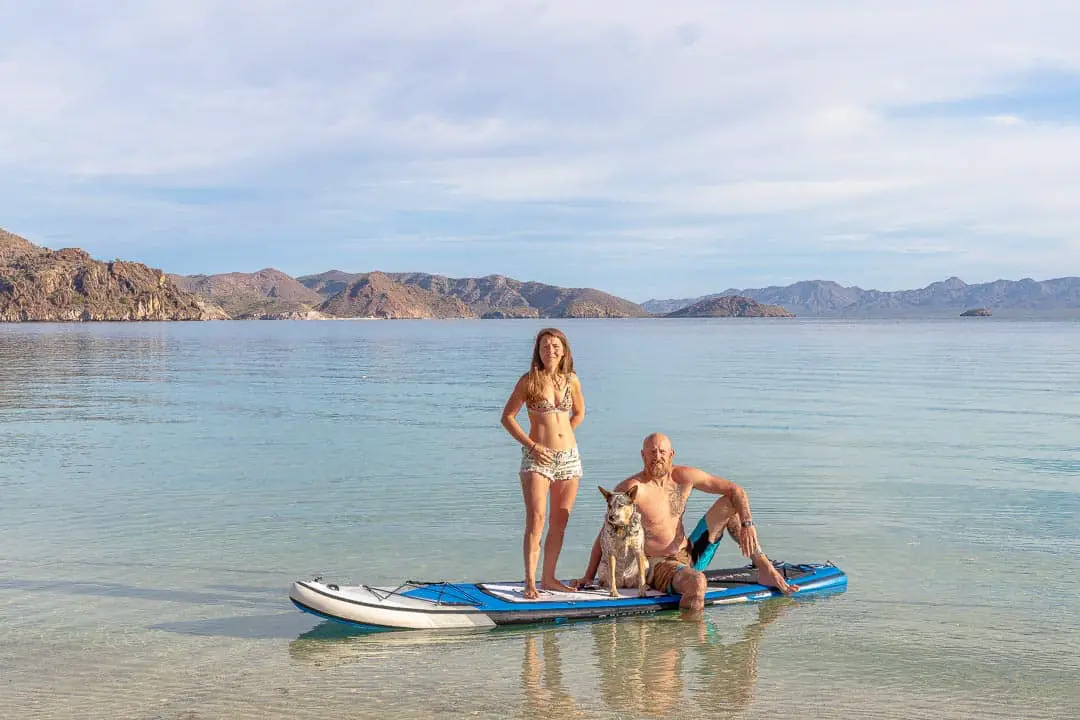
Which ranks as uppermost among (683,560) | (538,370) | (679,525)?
(538,370)

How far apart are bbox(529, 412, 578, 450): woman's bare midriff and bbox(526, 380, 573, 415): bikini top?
27 millimetres

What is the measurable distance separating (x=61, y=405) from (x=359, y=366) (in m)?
24.5

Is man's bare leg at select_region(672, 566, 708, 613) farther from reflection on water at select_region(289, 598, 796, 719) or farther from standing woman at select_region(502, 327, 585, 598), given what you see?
standing woman at select_region(502, 327, 585, 598)

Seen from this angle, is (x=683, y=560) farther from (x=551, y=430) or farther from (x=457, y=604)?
(x=457, y=604)

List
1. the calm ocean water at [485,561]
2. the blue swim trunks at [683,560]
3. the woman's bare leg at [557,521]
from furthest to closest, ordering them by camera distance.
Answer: the blue swim trunks at [683,560], the woman's bare leg at [557,521], the calm ocean water at [485,561]

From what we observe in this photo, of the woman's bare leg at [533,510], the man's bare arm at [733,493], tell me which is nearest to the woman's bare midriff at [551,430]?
the woman's bare leg at [533,510]

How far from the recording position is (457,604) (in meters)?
8.55

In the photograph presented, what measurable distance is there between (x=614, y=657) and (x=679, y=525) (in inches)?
59.8

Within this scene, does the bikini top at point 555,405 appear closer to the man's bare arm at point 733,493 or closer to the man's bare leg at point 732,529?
the man's bare arm at point 733,493

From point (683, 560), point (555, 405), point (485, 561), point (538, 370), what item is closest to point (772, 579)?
point (683, 560)

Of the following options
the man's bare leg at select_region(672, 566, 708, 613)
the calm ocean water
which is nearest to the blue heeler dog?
the man's bare leg at select_region(672, 566, 708, 613)

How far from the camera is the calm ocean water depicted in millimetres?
7348

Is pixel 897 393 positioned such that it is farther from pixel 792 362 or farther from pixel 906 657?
pixel 906 657

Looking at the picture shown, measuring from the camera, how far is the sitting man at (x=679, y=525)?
8.75 meters
